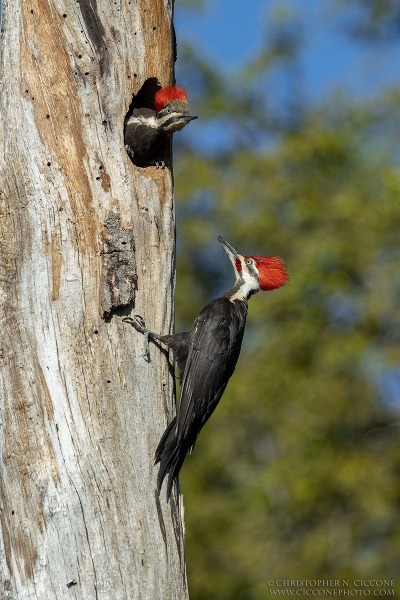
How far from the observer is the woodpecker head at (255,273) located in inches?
229

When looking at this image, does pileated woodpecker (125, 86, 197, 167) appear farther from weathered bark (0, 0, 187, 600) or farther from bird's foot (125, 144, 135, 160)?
weathered bark (0, 0, 187, 600)

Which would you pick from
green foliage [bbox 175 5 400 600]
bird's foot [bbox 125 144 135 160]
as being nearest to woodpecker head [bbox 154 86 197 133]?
bird's foot [bbox 125 144 135 160]

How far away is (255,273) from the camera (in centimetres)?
588

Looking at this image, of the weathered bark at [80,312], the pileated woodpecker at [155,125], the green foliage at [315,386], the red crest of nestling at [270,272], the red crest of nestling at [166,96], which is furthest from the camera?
the green foliage at [315,386]

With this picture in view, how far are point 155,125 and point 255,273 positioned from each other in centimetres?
137

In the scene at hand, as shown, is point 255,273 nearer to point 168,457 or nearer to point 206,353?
point 206,353

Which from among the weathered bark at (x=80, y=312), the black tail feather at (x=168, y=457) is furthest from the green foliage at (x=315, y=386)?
the black tail feather at (x=168, y=457)

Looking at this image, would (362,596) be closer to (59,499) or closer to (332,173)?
(332,173)

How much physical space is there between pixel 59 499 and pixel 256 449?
39.0 ft

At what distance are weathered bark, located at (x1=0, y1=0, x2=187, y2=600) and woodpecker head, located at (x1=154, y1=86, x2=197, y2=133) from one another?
30 centimetres

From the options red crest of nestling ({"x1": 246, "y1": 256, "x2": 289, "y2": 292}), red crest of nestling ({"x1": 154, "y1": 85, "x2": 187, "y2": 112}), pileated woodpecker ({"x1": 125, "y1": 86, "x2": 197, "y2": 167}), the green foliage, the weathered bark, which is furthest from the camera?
the green foliage

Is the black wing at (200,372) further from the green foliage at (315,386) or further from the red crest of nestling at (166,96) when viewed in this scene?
the green foliage at (315,386)

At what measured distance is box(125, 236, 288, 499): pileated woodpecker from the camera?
4195 mm

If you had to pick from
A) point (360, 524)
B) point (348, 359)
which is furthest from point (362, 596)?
point (348, 359)
